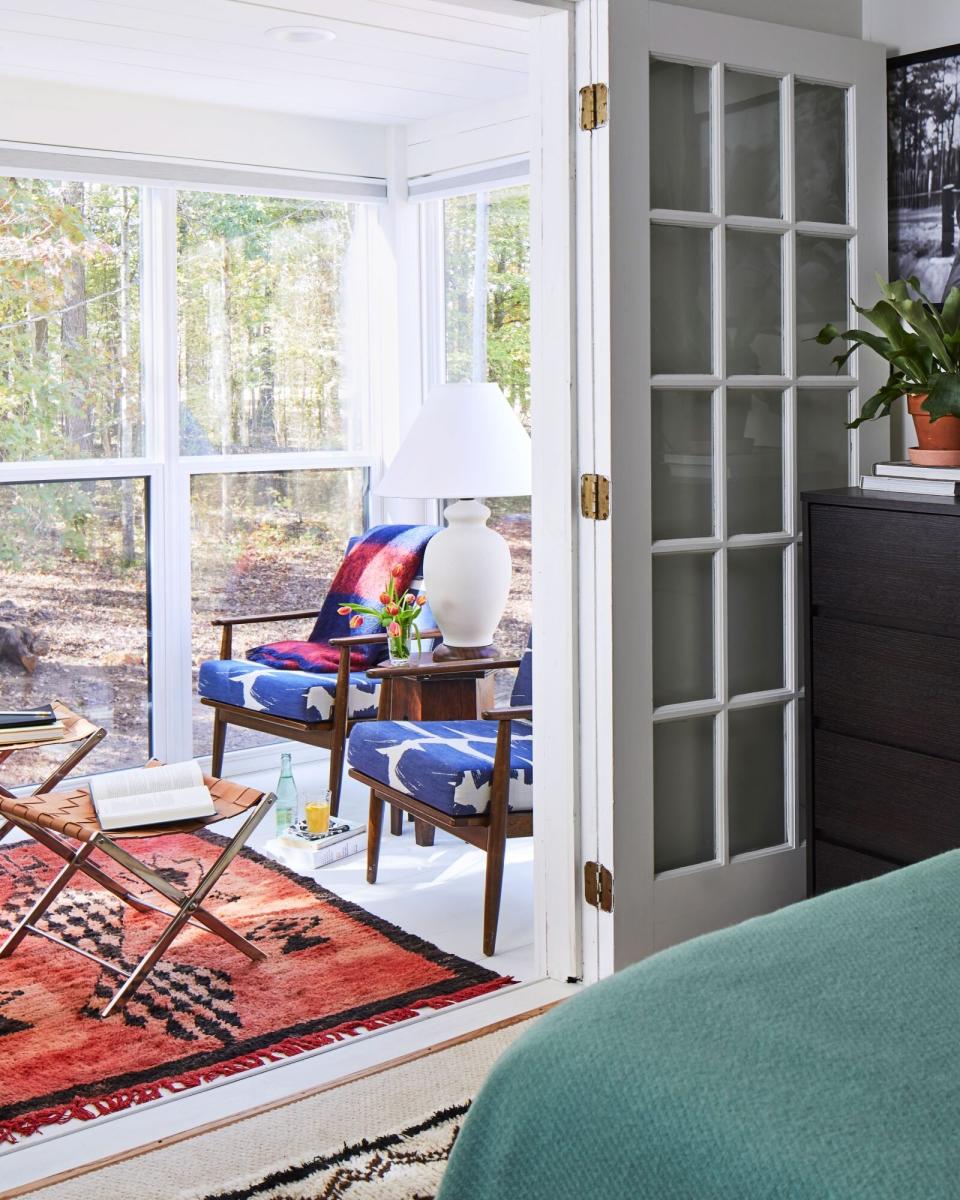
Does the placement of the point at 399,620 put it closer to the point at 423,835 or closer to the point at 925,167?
the point at 423,835

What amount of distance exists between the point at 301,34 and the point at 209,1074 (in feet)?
9.34

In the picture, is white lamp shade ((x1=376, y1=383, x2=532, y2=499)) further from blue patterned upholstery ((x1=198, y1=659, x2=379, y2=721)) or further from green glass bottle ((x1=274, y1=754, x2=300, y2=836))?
green glass bottle ((x1=274, y1=754, x2=300, y2=836))

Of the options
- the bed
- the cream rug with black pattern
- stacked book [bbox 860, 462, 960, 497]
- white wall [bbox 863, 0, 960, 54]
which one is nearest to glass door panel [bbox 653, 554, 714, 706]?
stacked book [bbox 860, 462, 960, 497]

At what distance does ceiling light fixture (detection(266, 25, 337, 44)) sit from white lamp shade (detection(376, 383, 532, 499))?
109 centimetres

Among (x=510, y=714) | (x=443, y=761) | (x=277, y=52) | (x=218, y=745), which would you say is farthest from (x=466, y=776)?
(x=277, y=52)

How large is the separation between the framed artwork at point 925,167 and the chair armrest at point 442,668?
149cm

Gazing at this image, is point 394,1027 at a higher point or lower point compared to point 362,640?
lower

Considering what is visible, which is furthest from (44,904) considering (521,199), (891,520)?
(521,199)

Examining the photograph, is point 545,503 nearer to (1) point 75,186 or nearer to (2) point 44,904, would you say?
(2) point 44,904

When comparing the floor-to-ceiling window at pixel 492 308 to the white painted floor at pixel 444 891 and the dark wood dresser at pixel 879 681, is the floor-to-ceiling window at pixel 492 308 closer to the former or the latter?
the white painted floor at pixel 444 891

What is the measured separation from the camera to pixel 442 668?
3875 mm

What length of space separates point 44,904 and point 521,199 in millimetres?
2993

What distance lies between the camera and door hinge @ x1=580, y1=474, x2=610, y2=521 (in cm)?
282

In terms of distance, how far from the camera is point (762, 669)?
3148mm
